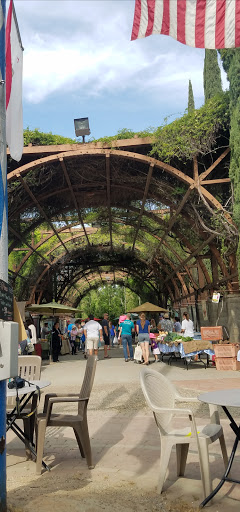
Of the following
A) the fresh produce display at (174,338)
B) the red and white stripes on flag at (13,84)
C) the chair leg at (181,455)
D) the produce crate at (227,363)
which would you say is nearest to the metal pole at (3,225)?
the red and white stripes on flag at (13,84)

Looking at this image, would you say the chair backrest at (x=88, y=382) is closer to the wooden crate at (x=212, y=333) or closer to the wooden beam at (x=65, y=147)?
the wooden crate at (x=212, y=333)

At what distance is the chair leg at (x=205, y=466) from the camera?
3229 millimetres

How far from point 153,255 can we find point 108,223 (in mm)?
2887

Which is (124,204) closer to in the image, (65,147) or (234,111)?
(65,147)

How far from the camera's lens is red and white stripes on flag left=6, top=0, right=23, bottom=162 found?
12.4 ft

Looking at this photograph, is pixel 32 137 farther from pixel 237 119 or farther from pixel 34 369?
pixel 34 369

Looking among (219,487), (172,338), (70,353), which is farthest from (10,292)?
(70,353)

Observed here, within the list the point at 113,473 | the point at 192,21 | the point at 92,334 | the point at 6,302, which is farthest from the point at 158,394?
the point at 92,334

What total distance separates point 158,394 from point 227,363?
7237mm

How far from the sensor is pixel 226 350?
34.9ft

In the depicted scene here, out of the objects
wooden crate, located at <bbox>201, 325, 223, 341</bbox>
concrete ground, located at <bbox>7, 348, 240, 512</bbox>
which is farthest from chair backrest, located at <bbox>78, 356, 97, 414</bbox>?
wooden crate, located at <bbox>201, 325, 223, 341</bbox>

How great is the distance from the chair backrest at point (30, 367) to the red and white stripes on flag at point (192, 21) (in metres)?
3.73

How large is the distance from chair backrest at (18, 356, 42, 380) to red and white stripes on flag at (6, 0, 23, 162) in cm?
240

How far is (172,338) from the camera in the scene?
12.7 meters
